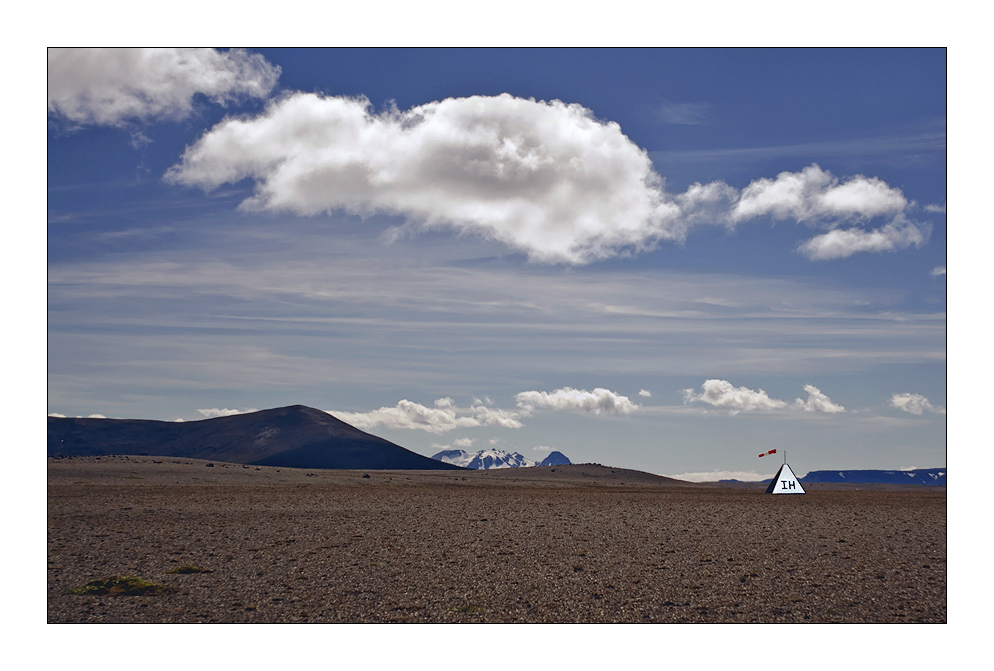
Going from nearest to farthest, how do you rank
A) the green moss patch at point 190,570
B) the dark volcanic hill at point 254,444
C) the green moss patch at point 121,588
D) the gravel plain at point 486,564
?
the gravel plain at point 486,564 < the green moss patch at point 121,588 < the green moss patch at point 190,570 < the dark volcanic hill at point 254,444

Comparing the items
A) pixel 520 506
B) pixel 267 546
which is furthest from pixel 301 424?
pixel 267 546

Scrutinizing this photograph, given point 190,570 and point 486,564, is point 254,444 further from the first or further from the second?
point 486,564

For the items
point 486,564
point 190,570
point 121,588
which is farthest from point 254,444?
point 121,588

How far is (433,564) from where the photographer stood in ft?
61.6

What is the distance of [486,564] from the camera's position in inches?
741

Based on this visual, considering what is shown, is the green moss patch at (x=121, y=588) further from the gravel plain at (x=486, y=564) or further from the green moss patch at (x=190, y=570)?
the green moss patch at (x=190, y=570)

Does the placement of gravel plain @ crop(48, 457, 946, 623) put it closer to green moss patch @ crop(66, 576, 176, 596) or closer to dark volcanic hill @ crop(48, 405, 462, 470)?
green moss patch @ crop(66, 576, 176, 596)

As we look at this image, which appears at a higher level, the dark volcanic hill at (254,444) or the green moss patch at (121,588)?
the green moss patch at (121,588)

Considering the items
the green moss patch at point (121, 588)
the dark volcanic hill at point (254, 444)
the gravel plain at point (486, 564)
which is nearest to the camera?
the gravel plain at point (486, 564)

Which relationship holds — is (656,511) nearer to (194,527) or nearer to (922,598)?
(922,598)

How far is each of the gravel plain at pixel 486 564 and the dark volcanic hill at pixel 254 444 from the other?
136 metres

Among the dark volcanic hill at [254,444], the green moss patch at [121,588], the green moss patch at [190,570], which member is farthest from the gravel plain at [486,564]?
the dark volcanic hill at [254,444]

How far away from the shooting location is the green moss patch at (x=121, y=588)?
1537 cm

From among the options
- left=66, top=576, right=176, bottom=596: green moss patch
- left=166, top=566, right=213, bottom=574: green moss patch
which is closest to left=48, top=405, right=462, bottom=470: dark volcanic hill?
left=166, top=566, right=213, bottom=574: green moss patch
